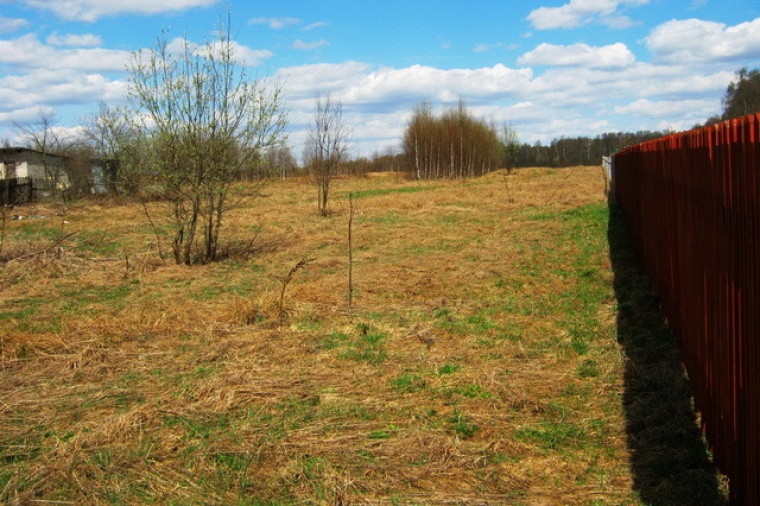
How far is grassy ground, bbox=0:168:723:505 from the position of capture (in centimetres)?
379

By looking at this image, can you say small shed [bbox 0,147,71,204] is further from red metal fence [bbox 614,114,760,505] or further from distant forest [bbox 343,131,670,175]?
distant forest [bbox 343,131,670,175]

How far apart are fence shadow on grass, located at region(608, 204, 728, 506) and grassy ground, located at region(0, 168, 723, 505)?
0.06 feet

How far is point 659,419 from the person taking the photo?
172 inches

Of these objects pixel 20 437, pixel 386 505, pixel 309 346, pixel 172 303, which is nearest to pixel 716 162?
pixel 386 505

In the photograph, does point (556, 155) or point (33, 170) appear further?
point (556, 155)

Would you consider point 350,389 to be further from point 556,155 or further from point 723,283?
point 556,155

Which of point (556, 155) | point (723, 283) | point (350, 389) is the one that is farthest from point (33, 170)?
point (556, 155)

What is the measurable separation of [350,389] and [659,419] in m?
2.26

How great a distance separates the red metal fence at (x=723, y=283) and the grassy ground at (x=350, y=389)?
372 mm

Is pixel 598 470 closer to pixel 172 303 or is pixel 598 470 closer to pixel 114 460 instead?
pixel 114 460

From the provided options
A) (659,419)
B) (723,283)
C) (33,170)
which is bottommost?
(659,419)

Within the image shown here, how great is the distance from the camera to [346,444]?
4.26 m

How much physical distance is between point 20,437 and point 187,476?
150 cm

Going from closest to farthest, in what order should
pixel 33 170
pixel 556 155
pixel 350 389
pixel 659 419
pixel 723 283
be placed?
pixel 723 283 < pixel 659 419 < pixel 350 389 < pixel 33 170 < pixel 556 155
